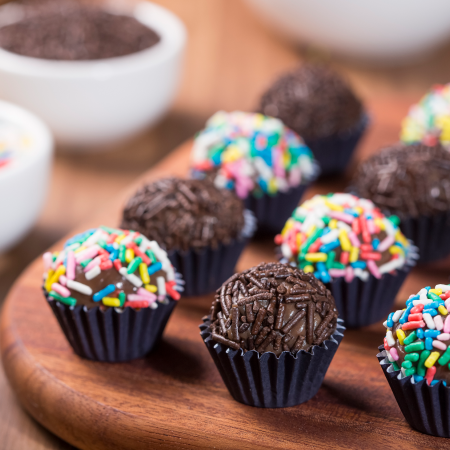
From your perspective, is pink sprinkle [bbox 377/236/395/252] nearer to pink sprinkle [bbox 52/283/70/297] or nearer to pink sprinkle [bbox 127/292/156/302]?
pink sprinkle [bbox 127/292/156/302]

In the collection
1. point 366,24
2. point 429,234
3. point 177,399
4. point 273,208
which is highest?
point 366,24

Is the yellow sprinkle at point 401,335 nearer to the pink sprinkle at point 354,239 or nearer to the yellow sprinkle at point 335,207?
the pink sprinkle at point 354,239

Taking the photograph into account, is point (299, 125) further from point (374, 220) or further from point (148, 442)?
point (148, 442)

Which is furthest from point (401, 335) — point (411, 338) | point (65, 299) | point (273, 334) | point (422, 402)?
point (65, 299)

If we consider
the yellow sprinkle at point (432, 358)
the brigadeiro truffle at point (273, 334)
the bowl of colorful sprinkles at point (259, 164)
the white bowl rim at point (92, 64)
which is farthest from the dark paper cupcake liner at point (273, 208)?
the yellow sprinkle at point (432, 358)

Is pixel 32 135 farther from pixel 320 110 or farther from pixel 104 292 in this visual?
pixel 320 110

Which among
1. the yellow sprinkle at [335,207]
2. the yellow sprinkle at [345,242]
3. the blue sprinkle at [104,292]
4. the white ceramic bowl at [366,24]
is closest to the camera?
the blue sprinkle at [104,292]
